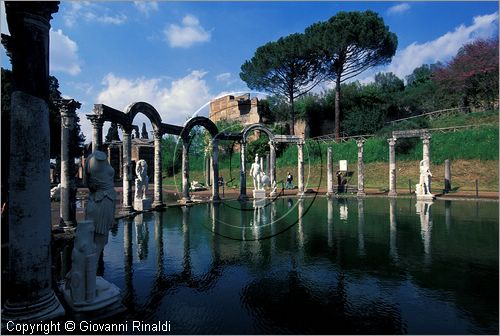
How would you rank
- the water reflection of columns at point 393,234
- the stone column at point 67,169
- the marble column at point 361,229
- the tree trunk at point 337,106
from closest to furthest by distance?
the water reflection of columns at point 393,234 < the marble column at point 361,229 < the stone column at point 67,169 < the tree trunk at point 337,106

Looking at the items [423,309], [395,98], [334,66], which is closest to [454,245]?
[423,309]

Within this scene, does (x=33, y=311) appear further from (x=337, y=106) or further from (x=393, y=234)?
(x=337, y=106)

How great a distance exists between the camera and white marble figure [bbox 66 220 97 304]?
6809 mm

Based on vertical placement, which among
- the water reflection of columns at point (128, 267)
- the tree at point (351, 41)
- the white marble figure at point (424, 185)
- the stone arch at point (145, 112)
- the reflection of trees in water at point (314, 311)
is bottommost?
the reflection of trees in water at point (314, 311)

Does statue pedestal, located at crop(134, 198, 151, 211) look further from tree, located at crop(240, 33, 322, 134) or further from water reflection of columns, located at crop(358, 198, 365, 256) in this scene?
tree, located at crop(240, 33, 322, 134)

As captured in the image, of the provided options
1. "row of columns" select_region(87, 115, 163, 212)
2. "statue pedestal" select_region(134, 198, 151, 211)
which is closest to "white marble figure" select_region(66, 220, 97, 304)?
"row of columns" select_region(87, 115, 163, 212)

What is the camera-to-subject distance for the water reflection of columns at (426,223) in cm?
1179

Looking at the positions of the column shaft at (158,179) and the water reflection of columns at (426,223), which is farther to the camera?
the column shaft at (158,179)

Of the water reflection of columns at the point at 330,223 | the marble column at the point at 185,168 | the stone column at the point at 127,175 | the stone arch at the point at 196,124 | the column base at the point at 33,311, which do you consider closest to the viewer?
the column base at the point at 33,311

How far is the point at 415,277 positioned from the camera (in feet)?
30.1

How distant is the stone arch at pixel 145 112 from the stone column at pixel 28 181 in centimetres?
1483

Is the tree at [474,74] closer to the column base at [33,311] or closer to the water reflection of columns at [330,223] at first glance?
the water reflection of columns at [330,223]

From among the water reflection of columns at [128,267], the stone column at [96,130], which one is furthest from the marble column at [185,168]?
the water reflection of columns at [128,267]

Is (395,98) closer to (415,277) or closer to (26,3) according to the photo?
(415,277)
